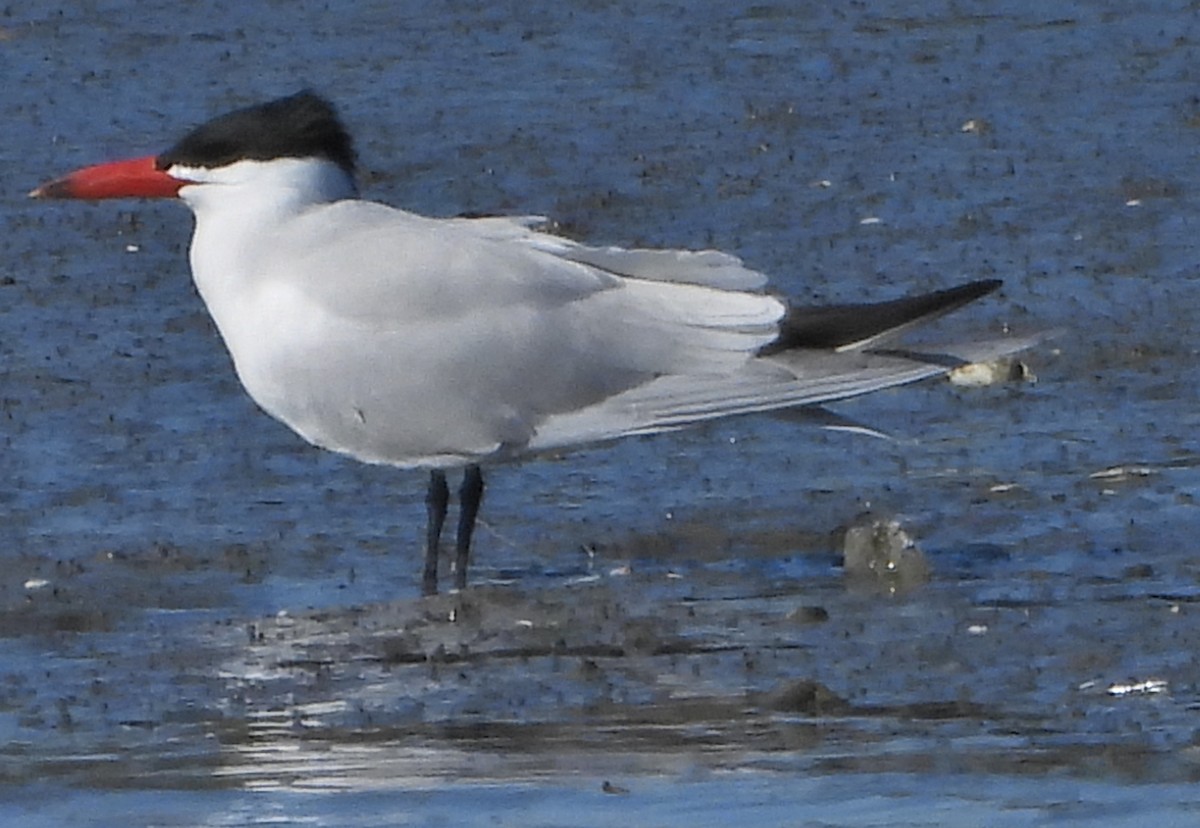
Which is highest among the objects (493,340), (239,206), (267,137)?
(267,137)

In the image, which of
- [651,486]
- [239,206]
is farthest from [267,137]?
[651,486]

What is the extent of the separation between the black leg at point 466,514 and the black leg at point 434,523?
4 cm

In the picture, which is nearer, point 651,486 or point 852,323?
point 852,323

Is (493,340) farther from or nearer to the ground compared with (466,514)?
farther from the ground

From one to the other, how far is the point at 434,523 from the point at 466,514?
0.07 metres

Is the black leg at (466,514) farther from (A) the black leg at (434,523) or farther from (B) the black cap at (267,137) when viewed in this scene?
(B) the black cap at (267,137)

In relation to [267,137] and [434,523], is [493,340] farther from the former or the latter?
[267,137]

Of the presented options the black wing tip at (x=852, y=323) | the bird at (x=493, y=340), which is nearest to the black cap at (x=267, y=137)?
the bird at (x=493, y=340)

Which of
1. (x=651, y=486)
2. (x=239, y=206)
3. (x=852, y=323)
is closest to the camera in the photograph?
(x=852, y=323)

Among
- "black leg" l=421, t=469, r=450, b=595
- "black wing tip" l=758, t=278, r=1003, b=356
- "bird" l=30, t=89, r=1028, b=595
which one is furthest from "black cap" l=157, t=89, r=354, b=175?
"black wing tip" l=758, t=278, r=1003, b=356

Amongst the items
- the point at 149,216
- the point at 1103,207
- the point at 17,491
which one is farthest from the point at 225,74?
the point at 17,491

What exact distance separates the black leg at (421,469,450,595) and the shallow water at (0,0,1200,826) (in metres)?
0.10

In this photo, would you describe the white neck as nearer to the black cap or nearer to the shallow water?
the black cap

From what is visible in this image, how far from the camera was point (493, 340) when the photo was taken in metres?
6.06
